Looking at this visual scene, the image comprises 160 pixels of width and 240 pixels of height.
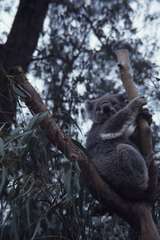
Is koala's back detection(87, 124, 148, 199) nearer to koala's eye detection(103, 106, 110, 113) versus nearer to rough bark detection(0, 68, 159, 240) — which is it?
rough bark detection(0, 68, 159, 240)

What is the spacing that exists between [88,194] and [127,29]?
4.55m

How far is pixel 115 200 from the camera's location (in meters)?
4.06

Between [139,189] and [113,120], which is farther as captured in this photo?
[113,120]

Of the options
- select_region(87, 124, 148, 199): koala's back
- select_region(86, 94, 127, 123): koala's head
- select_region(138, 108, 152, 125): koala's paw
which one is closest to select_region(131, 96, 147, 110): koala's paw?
select_region(138, 108, 152, 125): koala's paw

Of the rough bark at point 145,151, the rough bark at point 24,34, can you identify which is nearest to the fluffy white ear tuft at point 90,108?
the rough bark at point 145,151

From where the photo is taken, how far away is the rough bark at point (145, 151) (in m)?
3.83

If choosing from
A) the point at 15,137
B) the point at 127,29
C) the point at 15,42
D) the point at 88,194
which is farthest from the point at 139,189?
the point at 127,29

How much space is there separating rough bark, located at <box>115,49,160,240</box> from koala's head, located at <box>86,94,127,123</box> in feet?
2.88

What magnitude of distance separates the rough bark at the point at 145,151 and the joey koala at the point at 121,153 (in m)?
0.14

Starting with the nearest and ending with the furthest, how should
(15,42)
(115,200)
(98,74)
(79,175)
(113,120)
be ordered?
(79,175) → (115,200) → (113,120) → (15,42) → (98,74)

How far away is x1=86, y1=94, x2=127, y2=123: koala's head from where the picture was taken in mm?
5676

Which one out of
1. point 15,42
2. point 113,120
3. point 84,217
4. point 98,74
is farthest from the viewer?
point 98,74

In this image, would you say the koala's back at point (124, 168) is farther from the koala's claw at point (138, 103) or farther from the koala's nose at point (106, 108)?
the koala's nose at point (106, 108)

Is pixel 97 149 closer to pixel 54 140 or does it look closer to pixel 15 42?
pixel 54 140
